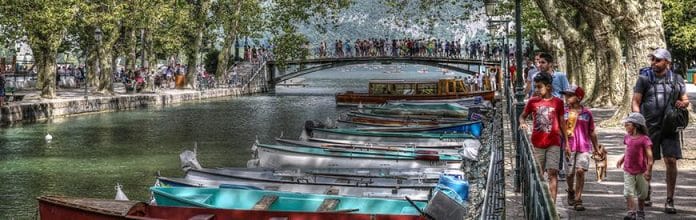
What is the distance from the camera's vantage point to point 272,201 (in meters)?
15.4

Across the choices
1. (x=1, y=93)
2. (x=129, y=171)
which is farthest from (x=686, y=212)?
(x=1, y=93)

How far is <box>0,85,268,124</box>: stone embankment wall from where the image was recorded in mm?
41781

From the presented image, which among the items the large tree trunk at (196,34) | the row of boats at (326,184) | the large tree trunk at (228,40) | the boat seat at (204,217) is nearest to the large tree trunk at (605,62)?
the row of boats at (326,184)

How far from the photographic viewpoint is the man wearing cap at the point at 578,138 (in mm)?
13281

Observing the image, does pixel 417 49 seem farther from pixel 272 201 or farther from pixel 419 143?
pixel 272 201

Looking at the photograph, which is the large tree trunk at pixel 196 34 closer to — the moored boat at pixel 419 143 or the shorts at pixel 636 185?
the moored boat at pixel 419 143

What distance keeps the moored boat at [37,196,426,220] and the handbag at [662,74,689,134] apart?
3.33 metres

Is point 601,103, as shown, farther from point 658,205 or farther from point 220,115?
point 658,205

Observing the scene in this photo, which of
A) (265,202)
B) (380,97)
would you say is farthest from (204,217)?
(380,97)

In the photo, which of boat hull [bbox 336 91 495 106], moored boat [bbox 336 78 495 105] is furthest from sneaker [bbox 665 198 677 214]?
moored boat [bbox 336 78 495 105]

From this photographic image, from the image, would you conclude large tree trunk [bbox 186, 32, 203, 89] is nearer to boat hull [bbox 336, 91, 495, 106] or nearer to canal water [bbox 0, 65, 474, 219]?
boat hull [bbox 336, 91, 495, 106]

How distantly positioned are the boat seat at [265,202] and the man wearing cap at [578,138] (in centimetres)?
441

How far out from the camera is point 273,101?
67375 millimetres

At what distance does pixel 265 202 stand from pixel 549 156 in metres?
4.50
